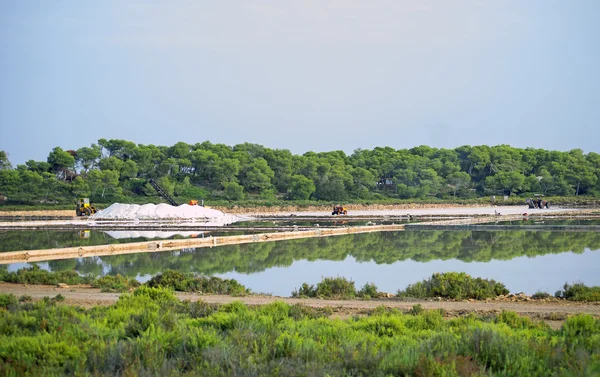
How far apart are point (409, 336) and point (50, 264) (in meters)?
11.8

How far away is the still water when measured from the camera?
14508mm

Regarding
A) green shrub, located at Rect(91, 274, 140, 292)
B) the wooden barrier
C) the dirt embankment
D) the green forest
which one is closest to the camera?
green shrub, located at Rect(91, 274, 140, 292)

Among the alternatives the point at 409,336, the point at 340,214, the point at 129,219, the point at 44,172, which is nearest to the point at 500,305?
the point at 409,336

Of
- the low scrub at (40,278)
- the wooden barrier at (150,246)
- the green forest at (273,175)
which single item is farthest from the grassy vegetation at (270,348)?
the green forest at (273,175)

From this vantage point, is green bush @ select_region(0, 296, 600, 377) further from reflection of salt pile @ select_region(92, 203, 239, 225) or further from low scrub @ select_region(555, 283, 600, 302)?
reflection of salt pile @ select_region(92, 203, 239, 225)

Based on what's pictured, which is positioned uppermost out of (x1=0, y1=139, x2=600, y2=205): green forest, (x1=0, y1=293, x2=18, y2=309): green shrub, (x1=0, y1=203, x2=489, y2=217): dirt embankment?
(x1=0, y1=139, x2=600, y2=205): green forest

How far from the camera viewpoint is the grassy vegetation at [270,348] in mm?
4426

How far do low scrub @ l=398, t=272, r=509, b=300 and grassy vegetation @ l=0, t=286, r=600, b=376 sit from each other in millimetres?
3737

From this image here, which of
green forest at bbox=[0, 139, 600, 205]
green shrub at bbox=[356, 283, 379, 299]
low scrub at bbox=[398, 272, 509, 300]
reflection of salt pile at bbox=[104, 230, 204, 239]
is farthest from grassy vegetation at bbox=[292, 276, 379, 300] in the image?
green forest at bbox=[0, 139, 600, 205]

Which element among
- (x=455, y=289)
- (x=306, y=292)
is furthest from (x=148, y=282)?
(x=455, y=289)

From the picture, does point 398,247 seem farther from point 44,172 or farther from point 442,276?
point 44,172

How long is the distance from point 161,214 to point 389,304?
85.9ft

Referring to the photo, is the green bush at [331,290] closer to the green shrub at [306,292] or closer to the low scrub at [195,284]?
the green shrub at [306,292]

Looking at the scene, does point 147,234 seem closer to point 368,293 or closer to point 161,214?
point 161,214
